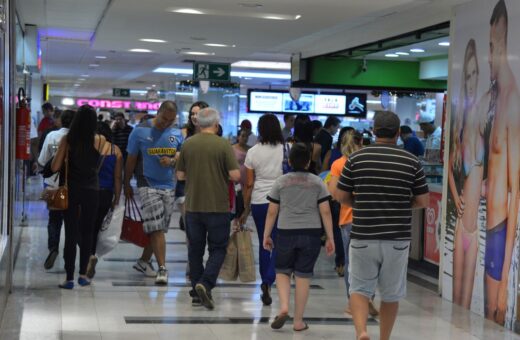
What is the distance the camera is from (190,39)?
12672mm

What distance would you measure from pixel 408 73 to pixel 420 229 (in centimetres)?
778

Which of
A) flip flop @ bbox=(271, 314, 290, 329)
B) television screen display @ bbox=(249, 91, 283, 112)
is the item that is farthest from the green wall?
flip flop @ bbox=(271, 314, 290, 329)

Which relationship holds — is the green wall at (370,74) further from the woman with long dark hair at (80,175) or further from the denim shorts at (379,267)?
the denim shorts at (379,267)

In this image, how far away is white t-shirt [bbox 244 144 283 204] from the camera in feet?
24.0

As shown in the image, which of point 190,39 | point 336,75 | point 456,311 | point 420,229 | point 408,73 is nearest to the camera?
point 456,311

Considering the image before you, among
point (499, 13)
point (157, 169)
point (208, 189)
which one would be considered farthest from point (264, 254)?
point (499, 13)

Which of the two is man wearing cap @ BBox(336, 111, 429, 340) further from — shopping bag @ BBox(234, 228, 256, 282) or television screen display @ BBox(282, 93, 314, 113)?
television screen display @ BBox(282, 93, 314, 113)

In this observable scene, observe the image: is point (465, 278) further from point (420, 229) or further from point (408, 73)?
point (408, 73)

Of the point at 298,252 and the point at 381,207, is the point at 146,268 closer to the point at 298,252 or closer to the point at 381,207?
the point at 298,252

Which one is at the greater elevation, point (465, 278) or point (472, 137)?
point (472, 137)

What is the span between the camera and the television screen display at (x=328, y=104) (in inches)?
757

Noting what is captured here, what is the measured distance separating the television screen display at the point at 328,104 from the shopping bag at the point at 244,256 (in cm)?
1207

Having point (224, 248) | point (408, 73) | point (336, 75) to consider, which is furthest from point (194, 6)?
point (408, 73)

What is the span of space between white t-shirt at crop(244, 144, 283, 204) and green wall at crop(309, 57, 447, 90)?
28.3ft
